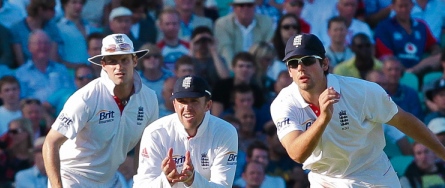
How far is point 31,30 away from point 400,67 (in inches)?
177

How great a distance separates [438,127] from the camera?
13242mm

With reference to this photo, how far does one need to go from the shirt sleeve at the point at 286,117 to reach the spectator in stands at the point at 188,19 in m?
6.23

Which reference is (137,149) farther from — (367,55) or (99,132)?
(367,55)

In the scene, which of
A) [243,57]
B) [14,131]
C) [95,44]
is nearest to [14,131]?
[14,131]

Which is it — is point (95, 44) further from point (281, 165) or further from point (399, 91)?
point (399, 91)

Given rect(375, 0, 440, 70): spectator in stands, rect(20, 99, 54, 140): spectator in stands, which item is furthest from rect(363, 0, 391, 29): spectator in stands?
rect(20, 99, 54, 140): spectator in stands

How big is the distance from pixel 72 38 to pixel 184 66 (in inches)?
58.4

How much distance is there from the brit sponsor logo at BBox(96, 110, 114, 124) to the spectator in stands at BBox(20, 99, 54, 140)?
3.68 m

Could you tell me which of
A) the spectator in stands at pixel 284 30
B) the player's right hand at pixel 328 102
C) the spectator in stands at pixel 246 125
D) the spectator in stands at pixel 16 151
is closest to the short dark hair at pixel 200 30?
the spectator in stands at pixel 284 30

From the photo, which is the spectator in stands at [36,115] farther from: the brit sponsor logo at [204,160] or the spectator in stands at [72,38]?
the brit sponsor logo at [204,160]

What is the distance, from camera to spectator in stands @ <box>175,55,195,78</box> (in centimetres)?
1320

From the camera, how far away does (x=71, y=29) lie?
45.0 ft

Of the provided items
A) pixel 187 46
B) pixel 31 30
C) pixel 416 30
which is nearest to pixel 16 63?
pixel 31 30

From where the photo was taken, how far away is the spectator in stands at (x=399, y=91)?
13.7 meters
